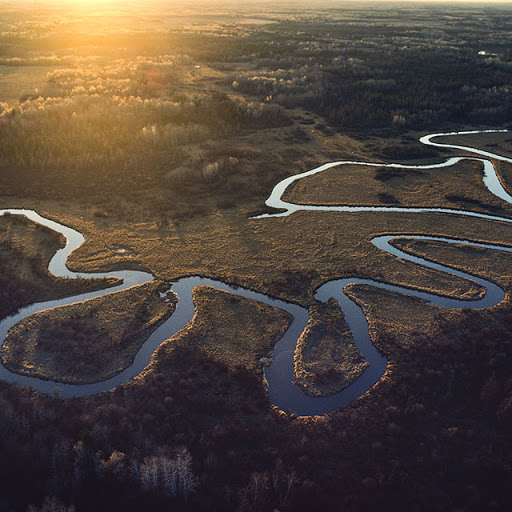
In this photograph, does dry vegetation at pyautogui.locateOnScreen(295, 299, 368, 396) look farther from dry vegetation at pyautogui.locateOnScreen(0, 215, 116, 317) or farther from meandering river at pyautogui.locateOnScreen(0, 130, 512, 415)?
dry vegetation at pyautogui.locateOnScreen(0, 215, 116, 317)

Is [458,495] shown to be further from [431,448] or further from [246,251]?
[246,251]

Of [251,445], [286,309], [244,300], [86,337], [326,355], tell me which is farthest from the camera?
[244,300]

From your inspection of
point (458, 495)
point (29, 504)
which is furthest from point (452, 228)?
point (29, 504)

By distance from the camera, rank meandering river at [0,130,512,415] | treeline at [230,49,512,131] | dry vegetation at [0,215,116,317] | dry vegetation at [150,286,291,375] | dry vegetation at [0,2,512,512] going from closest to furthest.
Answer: dry vegetation at [0,2,512,512] < meandering river at [0,130,512,415] < dry vegetation at [150,286,291,375] < dry vegetation at [0,215,116,317] < treeline at [230,49,512,131]

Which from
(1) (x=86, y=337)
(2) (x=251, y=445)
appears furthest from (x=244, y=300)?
(2) (x=251, y=445)

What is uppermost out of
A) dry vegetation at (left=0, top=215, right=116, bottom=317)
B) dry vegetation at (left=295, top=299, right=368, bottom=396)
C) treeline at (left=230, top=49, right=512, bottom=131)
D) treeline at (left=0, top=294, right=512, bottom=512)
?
treeline at (left=230, top=49, right=512, bottom=131)

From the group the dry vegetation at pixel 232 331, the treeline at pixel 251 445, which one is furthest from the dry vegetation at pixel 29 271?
the treeline at pixel 251 445

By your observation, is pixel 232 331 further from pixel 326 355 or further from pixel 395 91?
pixel 395 91

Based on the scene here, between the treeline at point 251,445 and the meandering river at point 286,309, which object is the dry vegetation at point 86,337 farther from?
the treeline at point 251,445

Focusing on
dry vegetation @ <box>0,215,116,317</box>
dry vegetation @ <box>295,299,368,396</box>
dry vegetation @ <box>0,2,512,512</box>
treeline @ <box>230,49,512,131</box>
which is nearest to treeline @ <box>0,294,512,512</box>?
dry vegetation @ <box>0,2,512,512</box>
